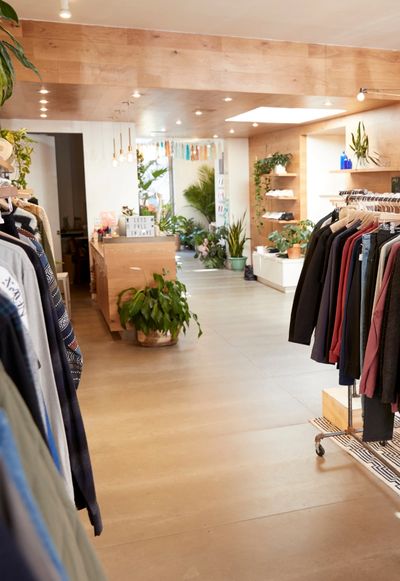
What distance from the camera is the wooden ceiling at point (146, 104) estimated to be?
238 inches

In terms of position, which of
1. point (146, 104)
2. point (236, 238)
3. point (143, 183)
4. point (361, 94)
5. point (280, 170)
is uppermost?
point (146, 104)

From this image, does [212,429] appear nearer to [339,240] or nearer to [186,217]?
[339,240]

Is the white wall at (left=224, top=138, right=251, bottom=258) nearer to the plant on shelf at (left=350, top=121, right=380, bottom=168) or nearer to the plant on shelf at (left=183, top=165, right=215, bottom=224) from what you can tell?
the plant on shelf at (left=183, top=165, right=215, bottom=224)

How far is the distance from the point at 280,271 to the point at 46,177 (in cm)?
407

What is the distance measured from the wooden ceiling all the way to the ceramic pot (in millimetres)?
2463

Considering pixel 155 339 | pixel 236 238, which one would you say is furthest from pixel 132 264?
pixel 236 238

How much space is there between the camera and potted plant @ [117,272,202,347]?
5.96 m

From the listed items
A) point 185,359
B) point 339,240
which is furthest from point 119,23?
point 339,240

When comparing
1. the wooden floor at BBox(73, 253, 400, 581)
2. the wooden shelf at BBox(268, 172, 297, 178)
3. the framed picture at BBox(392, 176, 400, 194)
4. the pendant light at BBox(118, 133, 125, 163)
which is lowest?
the wooden floor at BBox(73, 253, 400, 581)

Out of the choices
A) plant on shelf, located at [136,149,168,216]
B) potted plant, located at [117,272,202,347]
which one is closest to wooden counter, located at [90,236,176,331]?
potted plant, located at [117,272,202,347]

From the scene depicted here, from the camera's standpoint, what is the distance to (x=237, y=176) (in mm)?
11852

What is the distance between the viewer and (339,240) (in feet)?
10.1

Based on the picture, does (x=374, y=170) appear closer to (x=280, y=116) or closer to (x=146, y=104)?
(x=280, y=116)

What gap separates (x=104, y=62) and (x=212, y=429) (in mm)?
3653
